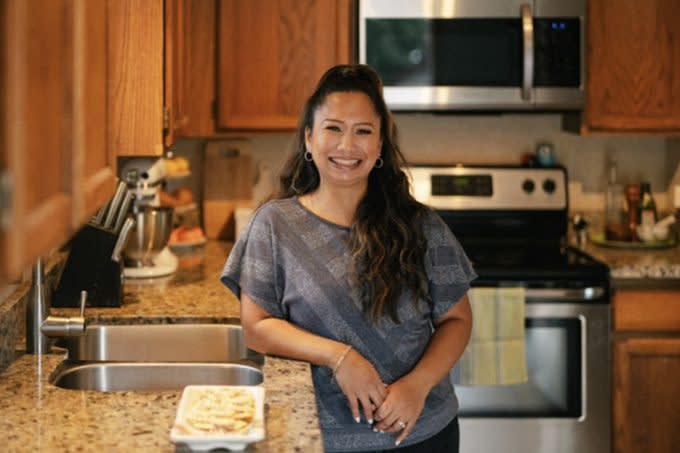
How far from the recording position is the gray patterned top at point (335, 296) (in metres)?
2.43

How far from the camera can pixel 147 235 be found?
11.4 ft

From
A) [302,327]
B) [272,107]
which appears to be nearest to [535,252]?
[272,107]

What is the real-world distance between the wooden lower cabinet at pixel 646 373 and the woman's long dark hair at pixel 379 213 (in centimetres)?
151

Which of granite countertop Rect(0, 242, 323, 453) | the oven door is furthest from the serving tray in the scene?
granite countertop Rect(0, 242, 323, 453)

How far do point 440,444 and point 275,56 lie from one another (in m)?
1.99

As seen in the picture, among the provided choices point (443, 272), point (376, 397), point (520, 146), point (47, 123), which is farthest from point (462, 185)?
point (47, 123)

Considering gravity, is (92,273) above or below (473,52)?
below

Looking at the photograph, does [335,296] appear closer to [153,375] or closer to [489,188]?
[153,375]

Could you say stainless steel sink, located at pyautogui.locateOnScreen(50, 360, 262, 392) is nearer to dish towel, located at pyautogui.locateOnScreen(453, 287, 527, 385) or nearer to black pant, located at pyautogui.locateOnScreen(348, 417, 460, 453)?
black pant, located at pyautogui.locateOnScreen(348, 417, 460, 453)

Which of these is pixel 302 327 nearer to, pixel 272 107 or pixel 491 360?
pixel 491 360

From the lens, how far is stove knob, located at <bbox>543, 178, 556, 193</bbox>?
172 inches

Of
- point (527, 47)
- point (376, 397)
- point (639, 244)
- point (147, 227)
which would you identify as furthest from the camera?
point (639, 244)

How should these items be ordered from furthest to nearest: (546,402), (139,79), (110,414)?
(546,402) → (139,79) → (110,414)

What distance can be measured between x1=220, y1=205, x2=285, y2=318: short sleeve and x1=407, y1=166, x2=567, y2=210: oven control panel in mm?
1881
